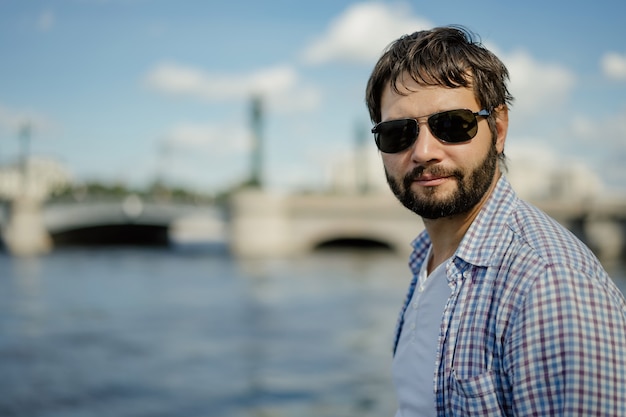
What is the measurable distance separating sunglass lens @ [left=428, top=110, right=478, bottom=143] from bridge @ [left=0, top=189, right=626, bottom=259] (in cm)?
3549

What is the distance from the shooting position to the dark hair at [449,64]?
1.53m

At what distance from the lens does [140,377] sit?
9.76 metres

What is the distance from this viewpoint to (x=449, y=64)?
1519 mm

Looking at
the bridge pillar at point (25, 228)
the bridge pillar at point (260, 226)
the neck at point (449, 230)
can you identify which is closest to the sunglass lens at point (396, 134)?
the neck at point (449, 230)

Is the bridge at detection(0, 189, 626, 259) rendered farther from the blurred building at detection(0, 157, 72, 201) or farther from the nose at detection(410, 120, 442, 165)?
the blurred building at detection(0, 157, 72, 201)


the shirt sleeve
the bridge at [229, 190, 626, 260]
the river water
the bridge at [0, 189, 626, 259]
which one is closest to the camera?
the shirt sleeve

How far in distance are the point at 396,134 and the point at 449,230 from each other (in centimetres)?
24

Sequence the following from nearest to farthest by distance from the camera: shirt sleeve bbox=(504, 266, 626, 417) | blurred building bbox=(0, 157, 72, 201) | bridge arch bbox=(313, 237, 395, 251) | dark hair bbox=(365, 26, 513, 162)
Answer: shirt sleeve bbox=(504, 266, 626, 417) → dark hair bbox=(365, 26, 513, 162) → bridge arch bbox=(313, 237, 395, 251) → blurred building bbox=(0, 157, 72, 201)

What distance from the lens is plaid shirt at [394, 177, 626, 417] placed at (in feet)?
3.82

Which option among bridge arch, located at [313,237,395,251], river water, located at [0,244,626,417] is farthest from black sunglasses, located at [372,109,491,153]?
bridge arch, located at [313,237,395,251]

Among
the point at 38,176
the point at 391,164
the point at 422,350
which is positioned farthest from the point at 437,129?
the point at 38,176

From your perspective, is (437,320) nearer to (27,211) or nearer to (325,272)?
(325,272)

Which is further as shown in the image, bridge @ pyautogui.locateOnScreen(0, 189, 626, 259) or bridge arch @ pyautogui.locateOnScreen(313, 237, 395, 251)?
bridge arch @ pyautogui.locateOnScreen(313, 237, 395, 251)

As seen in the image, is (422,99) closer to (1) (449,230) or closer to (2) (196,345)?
(1) (449,230)
